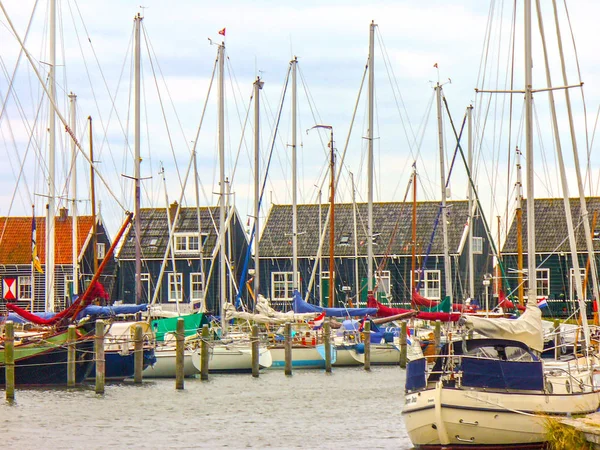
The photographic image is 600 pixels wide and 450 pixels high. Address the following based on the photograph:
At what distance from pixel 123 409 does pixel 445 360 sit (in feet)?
41.6

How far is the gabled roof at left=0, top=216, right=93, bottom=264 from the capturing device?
249 ft

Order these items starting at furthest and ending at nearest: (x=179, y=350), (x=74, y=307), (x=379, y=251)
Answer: (x=379, y=251) → (x=74, y=307) → (x=179, y=350)

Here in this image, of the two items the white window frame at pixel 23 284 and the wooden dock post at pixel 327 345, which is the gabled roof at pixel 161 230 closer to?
the white window frame at pixel 23 284

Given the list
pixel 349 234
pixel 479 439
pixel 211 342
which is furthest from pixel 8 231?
pixel 479 439

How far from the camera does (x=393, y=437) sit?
29.5 metres

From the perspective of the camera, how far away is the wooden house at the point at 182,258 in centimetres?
7531

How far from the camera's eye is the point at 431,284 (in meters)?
72.1

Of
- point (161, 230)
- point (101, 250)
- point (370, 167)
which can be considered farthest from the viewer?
point (101, 250)

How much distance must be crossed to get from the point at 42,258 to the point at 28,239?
3.88 m

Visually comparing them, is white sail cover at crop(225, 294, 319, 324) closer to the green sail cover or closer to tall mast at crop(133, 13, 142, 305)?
the green sail cover

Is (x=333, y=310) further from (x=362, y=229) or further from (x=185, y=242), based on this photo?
(x=185, y=242)

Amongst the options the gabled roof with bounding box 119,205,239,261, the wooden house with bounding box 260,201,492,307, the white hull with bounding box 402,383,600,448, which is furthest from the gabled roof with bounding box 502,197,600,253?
the white hull with bounding box 402,383,600,448

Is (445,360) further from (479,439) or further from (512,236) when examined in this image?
(512,236)

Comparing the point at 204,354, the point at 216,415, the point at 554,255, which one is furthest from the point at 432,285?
the point at 216,415
